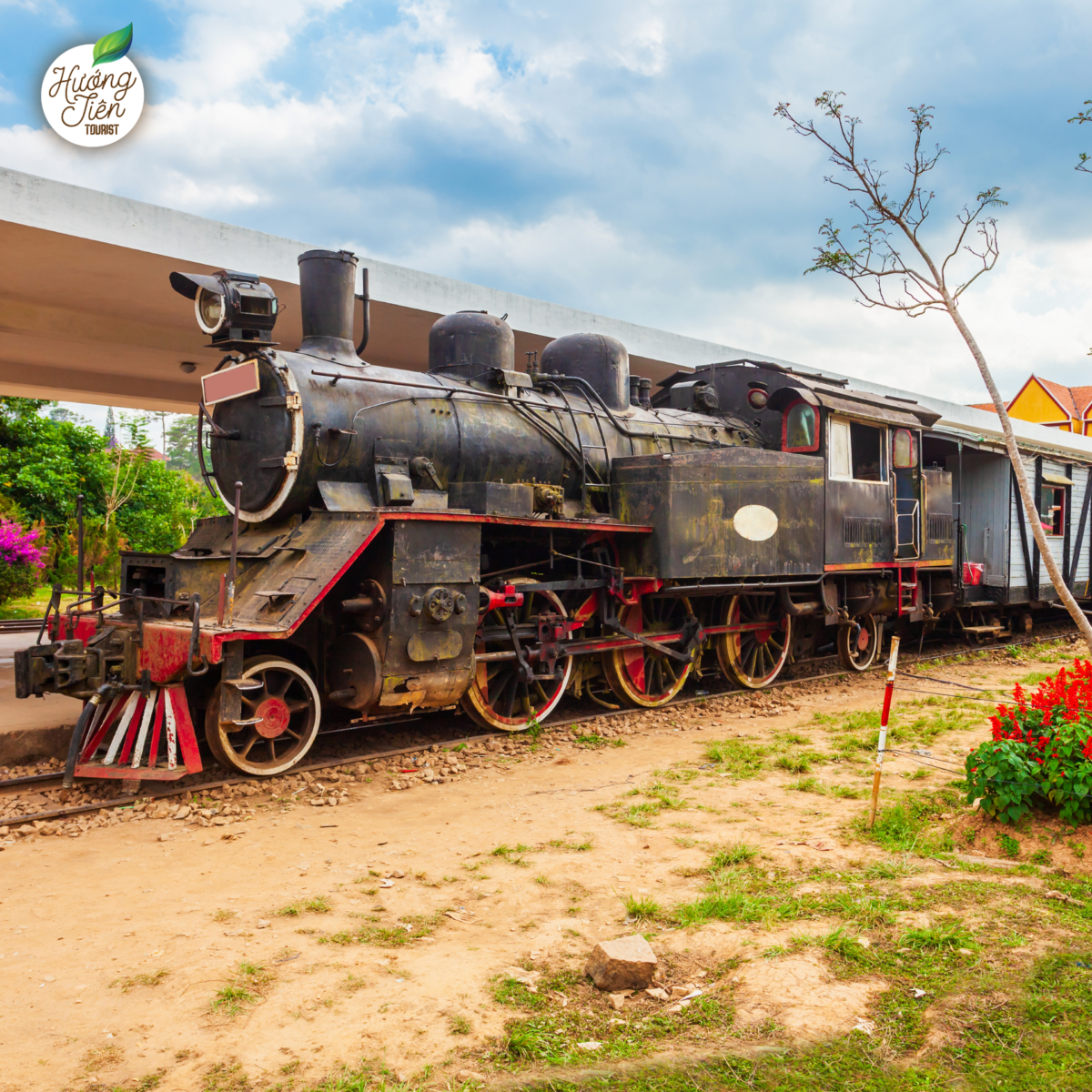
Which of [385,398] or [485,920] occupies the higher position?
[385,398]

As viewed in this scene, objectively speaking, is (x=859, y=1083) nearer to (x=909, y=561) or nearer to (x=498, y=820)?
(x=498, y=820)

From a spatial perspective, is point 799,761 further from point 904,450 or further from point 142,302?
point 142,302

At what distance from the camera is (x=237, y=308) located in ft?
21.0

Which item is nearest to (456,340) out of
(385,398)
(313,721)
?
(385,398)

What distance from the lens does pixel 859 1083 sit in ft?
8.12

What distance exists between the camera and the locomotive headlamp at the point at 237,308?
21.0 feet

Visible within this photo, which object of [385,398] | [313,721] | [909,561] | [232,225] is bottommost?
[313,721]

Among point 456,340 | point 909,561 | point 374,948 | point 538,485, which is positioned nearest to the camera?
point 374,948

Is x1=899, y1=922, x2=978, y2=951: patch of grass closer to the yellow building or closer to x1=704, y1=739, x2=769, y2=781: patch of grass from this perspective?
x1=704, y1=739, x2=769, y2=781: patch of grass

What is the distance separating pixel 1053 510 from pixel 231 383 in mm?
12445

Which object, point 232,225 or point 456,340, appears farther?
point 232,225

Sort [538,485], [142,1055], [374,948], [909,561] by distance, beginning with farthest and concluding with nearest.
Answer: 1. [909,561]
2. [538,485]
3. [374,948]
4. [142,1055]

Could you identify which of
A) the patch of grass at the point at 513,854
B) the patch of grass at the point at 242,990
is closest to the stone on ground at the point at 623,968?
the patch of grass at the point at 242,990

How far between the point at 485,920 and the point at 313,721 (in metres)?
2.64
